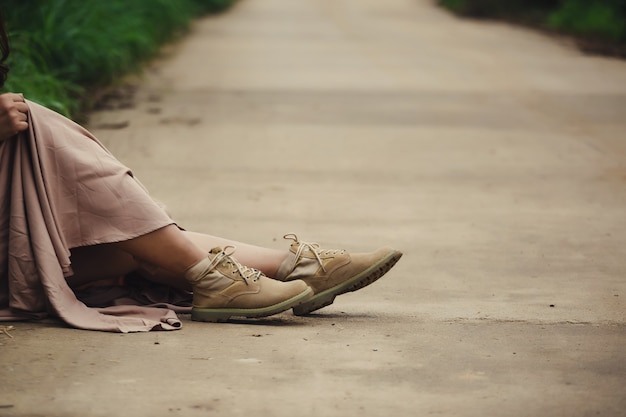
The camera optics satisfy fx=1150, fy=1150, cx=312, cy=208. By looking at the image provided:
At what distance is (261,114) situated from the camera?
391 inches

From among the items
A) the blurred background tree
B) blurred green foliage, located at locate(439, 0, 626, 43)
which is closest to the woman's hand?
the blurred background tree

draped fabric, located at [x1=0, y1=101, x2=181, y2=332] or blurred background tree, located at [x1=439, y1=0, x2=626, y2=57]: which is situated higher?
draped fabric, located at [x1=0, y1=101, x2=181, y2=332]

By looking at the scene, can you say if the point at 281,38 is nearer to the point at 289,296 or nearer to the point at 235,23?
the point at 235,23

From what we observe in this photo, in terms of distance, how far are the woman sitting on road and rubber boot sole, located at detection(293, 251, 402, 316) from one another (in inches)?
4.4

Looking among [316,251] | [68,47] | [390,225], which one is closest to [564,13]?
[68,47]

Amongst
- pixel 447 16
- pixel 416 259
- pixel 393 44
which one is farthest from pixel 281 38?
pixel 416 259

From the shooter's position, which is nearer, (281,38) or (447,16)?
(281,38)

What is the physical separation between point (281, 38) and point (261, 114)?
7.34 meters

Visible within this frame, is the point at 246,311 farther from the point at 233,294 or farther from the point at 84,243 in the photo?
the point at 84,243

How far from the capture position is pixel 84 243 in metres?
3.94

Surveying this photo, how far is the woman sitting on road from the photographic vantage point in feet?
12.8

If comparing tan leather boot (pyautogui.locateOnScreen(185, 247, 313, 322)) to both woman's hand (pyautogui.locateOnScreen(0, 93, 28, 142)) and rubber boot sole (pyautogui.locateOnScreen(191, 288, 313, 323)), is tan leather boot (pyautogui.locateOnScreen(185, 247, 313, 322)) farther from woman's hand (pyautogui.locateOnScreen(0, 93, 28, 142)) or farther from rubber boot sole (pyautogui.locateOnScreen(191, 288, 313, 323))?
woman's hand (pyautogui.locateOnScreen(0, 93, 28, 142))

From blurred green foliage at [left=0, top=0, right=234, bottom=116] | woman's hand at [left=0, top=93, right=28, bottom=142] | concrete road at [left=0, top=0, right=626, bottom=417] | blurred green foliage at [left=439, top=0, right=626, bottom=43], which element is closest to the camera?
concrete road at [left=0, top=0, right=626, bottom=417]

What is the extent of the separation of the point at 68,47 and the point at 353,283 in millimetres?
6709
